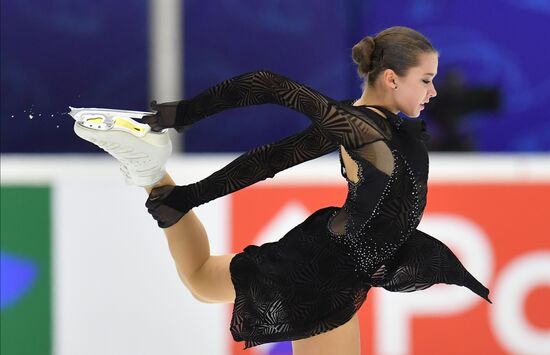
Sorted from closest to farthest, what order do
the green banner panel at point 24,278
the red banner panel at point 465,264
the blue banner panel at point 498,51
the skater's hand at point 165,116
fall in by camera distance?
the skater's hand at point 165,116 → the green banner panel at point 24,278 → the red banner panel at point 465,264 → the blue banner panel at point 498,51

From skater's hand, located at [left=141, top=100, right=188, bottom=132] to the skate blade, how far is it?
0.07 meters

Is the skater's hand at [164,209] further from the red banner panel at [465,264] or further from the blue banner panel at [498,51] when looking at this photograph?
the blue banner panel at [498,51]

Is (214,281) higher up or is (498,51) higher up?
(498,51)

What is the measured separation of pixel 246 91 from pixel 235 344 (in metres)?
1.69

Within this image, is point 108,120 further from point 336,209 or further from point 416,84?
point 416,84

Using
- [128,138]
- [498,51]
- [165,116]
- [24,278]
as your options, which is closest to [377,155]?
[165,116]

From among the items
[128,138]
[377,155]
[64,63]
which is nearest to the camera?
[377,155]

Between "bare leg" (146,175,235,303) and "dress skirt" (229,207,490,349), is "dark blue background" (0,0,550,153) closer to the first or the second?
"bare leg" (146,175,235,303)

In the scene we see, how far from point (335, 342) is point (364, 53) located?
2.25 ft

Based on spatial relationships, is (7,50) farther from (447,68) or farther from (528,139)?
(528,139)

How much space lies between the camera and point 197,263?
2.75 m

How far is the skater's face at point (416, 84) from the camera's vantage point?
8.03 feet

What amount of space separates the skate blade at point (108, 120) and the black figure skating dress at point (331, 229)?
0.17m

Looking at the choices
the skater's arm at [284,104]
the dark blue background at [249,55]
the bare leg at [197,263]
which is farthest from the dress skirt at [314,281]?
the dark blue background at [249,55]
